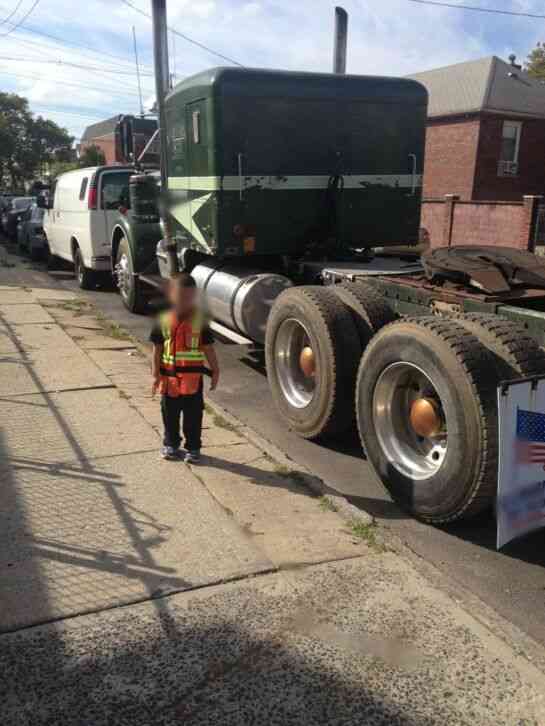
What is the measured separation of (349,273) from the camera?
5.93 meters

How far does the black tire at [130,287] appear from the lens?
10.2 meters

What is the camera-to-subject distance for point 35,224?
1719 centimetres

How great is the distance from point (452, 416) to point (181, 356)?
1.89 meters

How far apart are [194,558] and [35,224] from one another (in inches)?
608

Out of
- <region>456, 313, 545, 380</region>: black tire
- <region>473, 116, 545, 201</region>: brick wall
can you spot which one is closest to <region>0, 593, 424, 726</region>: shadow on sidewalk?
<region>456, 313, 545, 380</region>: black tire

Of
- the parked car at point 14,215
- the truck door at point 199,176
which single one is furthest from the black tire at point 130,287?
the parked car at point 14,215

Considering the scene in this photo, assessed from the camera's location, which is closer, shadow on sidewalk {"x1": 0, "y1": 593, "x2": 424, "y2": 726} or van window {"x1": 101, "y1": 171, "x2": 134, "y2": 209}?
shadow on sidewalk {"x1": 0, "y1": 593, "x2": 424, "y2": 726}

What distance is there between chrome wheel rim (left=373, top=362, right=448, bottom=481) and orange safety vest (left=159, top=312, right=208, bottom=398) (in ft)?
4.06

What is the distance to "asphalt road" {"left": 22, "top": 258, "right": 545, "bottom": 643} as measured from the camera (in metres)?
3.36

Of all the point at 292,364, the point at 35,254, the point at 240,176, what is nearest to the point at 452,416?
the point at 292,364

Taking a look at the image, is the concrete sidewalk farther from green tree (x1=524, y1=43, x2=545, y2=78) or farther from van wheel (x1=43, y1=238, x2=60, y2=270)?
green tree (x1=524, y1=43, x2=545, y2=78)

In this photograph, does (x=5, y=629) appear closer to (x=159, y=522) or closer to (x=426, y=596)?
(x=159, y=522)

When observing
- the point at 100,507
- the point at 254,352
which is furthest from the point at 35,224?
the point at 100,507

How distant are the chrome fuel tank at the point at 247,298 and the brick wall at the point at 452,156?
23.2 metres
